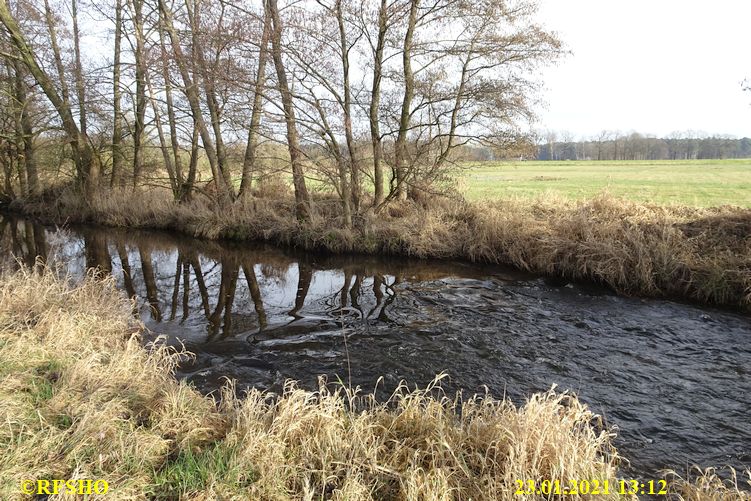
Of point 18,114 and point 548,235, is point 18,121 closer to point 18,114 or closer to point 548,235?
point 18,114

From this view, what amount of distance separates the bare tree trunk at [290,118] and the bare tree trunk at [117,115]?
9.42m

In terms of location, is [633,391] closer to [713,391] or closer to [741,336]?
[713,391]

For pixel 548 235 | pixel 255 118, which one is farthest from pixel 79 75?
pixel 548 235

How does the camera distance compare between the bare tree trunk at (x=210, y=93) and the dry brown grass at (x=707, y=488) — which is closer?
the dry brown grass at (x=707, y=488)

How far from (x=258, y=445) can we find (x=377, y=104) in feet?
40.6

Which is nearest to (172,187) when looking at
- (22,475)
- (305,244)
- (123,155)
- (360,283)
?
(123,155)

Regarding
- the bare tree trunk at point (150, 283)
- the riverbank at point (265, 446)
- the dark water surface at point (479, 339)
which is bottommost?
the dark water surface at point (479, 339)

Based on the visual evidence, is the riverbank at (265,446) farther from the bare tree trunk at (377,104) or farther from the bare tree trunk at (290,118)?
the bare tree trunk at (377,104)

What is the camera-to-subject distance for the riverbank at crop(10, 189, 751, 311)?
948 centimetres

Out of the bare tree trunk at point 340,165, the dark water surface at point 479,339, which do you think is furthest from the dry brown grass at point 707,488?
the bare tree trunk at point 340,165

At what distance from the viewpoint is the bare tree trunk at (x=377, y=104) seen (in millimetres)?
12726

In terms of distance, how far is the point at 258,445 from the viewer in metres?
3.55

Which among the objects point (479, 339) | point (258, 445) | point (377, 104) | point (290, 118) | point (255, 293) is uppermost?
point (377, 104)

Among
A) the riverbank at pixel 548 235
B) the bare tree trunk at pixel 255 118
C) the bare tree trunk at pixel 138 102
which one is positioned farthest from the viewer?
the bare tree trunk at pixel 138 102
